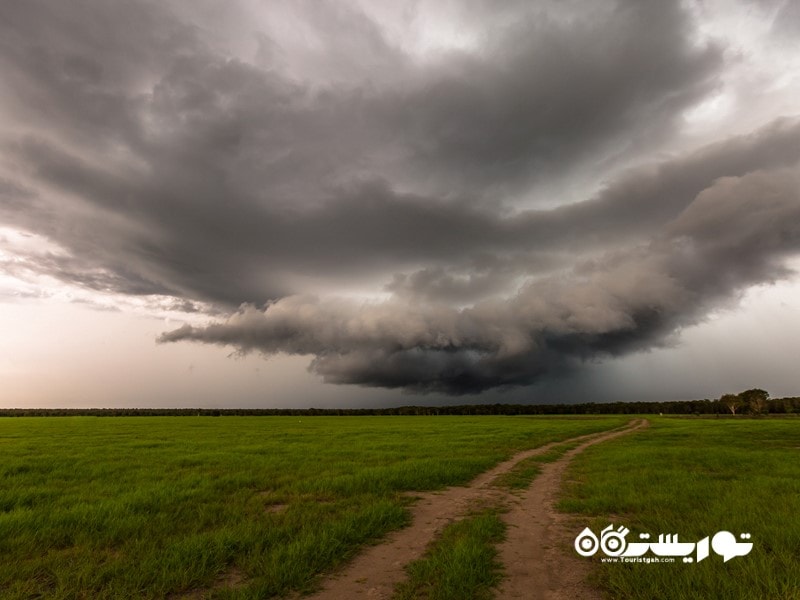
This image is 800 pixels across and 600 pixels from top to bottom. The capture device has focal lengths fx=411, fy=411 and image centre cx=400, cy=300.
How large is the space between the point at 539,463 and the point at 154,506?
53.9ft

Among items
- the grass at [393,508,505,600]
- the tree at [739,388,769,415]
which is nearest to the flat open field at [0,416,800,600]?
the grass at [393,508,505,600]

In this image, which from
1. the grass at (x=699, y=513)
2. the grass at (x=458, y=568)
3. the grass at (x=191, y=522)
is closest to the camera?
the grass at (x=458, y=568)

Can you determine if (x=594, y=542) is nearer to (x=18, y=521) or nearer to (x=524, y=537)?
(x=524, y=537)

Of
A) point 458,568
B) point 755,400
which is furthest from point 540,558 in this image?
point 755,400

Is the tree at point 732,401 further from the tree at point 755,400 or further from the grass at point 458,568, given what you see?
the grass at point 458,568

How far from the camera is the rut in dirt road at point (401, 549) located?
6.28 m

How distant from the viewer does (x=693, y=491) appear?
1269 cm

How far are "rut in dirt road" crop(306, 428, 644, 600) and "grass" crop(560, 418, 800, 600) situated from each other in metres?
2.81

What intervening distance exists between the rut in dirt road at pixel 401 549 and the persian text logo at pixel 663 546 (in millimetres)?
3165

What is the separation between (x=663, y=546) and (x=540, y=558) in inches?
101

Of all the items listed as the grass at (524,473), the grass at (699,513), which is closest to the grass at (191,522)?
the grass at (524,473)

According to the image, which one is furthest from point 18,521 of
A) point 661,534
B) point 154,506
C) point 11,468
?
point 661,534

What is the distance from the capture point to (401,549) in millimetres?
8031

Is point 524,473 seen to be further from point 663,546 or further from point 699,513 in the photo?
point 663,546
